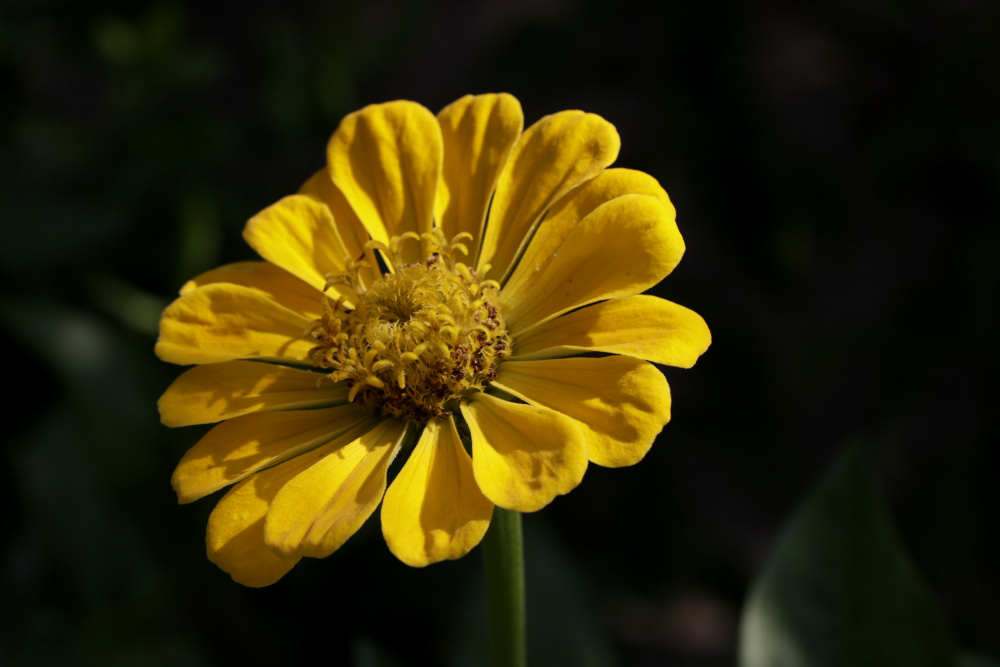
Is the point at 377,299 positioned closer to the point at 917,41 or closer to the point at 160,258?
the point at 160,258

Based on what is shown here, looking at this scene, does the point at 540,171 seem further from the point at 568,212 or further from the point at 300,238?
the point at 300,238

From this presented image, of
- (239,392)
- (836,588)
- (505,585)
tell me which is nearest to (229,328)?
(239,392)

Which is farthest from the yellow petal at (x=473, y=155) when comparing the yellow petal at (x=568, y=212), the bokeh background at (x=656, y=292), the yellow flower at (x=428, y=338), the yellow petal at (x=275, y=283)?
the bokeh background at (x=656, y=292)

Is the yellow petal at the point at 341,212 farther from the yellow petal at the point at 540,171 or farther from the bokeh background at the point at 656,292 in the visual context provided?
the bokeh background at the point at 656,292

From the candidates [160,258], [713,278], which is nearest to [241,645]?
[160,258]

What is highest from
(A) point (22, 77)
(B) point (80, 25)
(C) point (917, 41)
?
(B) point (80, 25)

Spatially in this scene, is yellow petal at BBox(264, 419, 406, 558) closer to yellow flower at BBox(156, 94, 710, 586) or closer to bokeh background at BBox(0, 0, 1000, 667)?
yellow flower at BBox(156, 94, 710, 586)

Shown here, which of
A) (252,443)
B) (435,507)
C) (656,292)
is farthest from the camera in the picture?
(656,292)

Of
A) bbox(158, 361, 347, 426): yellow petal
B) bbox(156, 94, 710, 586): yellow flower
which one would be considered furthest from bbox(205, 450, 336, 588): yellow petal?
bbox(158, 361, 347, 426): yellow petal
